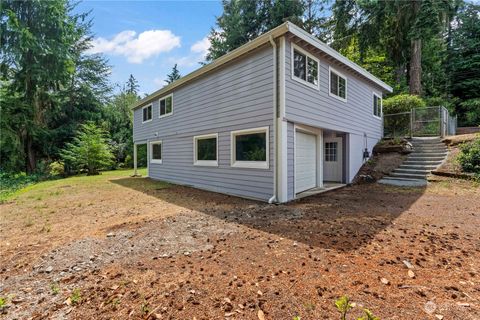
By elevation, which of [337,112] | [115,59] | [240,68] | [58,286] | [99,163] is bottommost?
[58,286]

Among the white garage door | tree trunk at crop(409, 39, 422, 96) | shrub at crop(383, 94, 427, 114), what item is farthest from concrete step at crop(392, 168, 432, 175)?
tree trunk at crop(409, 39, 422, 96)

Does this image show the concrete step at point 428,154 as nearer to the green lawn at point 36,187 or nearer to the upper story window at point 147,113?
the upper story window at point 147,113

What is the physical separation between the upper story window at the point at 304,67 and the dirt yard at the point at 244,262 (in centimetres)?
373

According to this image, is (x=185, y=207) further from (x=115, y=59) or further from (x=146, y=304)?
(x=115, y=59)

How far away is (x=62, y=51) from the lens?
16297mm

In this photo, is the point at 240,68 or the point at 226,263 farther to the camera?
the point at 240,68

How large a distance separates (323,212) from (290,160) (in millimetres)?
1732

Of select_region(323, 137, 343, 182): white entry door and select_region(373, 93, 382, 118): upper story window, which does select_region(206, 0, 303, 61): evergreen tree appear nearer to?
select_region(373, 93, 382, 118): upper story window

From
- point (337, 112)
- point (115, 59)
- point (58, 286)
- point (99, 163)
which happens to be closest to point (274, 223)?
point (58, 286)

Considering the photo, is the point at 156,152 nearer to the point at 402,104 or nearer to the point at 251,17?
the point at 402,104

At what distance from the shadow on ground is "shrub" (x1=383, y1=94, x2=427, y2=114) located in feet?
22.3

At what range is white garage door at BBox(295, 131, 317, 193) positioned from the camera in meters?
7.70

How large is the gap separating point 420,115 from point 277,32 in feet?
34.0

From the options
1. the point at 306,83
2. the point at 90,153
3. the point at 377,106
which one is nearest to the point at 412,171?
the point at 377,106
